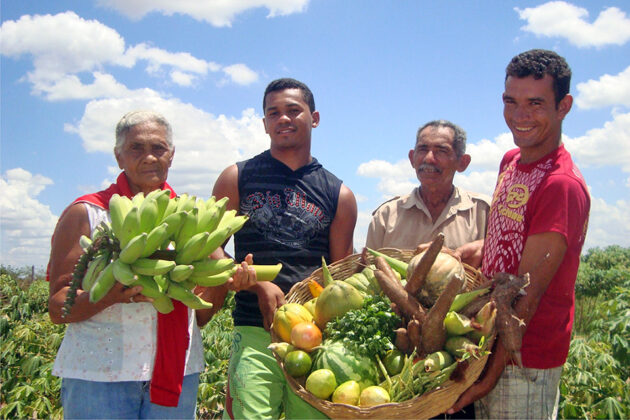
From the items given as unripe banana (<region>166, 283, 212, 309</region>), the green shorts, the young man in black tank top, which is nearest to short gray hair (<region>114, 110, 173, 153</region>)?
the young man in black tank top

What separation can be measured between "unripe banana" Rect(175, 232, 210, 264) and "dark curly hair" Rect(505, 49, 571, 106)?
2115 mm

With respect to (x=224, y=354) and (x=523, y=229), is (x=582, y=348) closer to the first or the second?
(x=523, y=229)

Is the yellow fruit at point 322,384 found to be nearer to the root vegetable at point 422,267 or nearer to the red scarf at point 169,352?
the root vegetable at point 422,267

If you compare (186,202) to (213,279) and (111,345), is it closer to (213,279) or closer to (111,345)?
(213,279)

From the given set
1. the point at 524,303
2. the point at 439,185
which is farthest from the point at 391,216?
the point at 524,303

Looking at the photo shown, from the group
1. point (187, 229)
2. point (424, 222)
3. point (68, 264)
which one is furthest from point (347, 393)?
point (424, 222)

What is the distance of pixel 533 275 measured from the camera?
281cm

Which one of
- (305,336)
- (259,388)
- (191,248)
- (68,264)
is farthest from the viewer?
(259,388)

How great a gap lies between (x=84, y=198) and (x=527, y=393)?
2868 mm

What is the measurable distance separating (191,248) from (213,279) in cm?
27

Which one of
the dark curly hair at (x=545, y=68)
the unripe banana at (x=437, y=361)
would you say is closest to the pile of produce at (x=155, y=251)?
the unripe banana at (x=437, y=361)

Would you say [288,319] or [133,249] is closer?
[133,249]

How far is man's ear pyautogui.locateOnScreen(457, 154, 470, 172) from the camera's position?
4242 mm

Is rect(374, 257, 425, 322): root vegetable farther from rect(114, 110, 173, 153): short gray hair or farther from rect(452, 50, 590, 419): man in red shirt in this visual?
rect(114, 110, 173, 153): short gray hair
